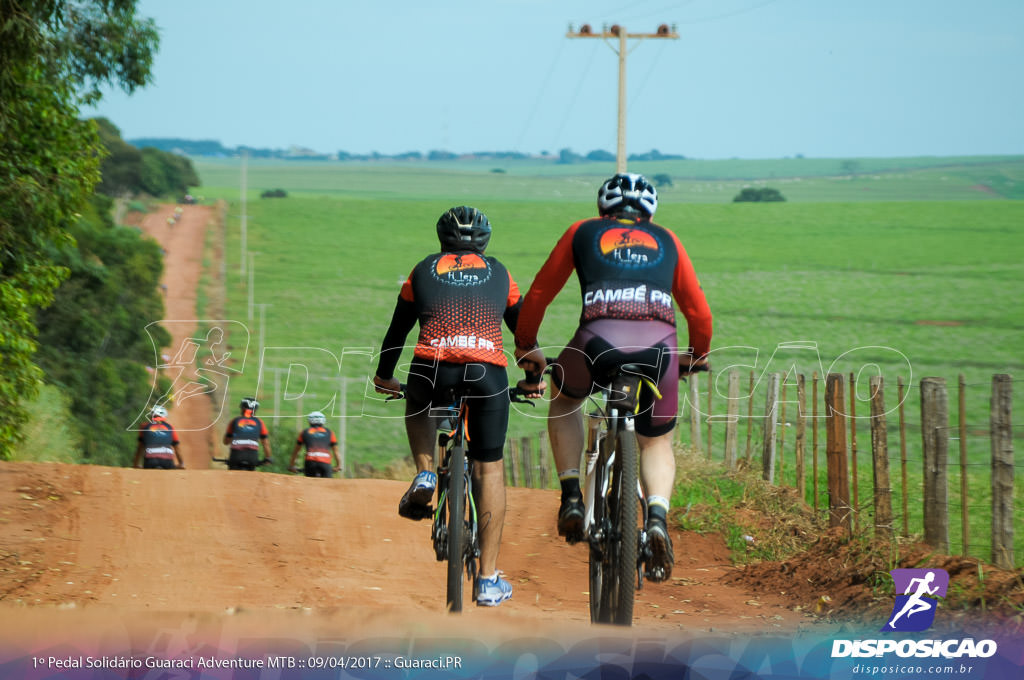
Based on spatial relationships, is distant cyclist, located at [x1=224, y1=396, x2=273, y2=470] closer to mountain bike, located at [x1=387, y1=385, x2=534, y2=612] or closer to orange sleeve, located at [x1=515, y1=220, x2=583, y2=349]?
mountain bike, located at [x1=387, y1=385, x2=534, y2=612]

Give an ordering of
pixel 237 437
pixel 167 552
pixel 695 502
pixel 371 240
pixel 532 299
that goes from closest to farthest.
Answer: pixel 532 299 < pixel 167 552 < pixel 695 502 < pixel 237 437 < pixel 371 240

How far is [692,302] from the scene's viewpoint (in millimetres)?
5832

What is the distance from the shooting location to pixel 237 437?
53.1ft

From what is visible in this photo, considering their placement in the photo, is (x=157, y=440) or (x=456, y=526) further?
(x=157, y=440)

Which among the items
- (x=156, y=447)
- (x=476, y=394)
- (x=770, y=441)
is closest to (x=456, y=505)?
(x=476, y=394)

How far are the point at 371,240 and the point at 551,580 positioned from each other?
335ft

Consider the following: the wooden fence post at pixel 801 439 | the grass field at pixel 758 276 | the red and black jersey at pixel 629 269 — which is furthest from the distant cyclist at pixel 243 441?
the grass field at pixel 758 276

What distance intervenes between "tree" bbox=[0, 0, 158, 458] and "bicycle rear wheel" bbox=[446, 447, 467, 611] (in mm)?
11160

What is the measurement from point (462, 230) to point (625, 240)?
102 centimetres

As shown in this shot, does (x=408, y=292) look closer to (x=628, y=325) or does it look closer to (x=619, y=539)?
(x=628, y=325)

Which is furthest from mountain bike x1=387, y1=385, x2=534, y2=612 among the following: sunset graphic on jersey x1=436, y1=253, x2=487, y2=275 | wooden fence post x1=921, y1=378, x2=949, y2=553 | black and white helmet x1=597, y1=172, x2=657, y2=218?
wooden fence post x1=921, y1=378, x2=949, y2=553

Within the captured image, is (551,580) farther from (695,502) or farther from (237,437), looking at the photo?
(237,437)

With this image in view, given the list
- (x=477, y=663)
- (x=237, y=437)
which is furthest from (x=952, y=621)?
(x=237, y=437)

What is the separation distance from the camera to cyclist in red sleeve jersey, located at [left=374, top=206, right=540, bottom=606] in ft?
19.9
